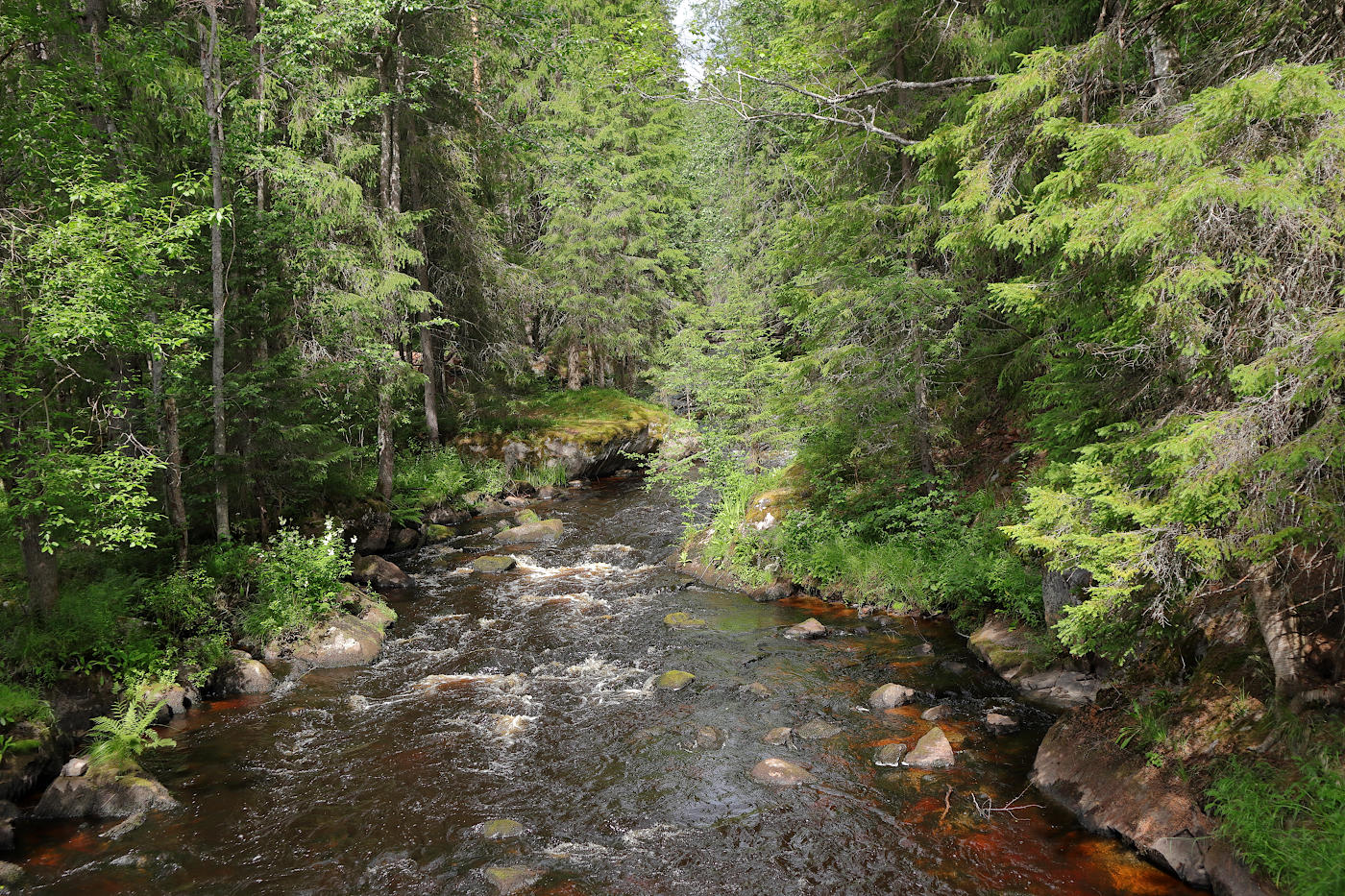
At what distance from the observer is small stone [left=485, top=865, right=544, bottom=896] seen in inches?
211

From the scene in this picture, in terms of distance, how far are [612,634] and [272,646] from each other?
4.89 m

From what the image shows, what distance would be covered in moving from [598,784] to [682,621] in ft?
15.0

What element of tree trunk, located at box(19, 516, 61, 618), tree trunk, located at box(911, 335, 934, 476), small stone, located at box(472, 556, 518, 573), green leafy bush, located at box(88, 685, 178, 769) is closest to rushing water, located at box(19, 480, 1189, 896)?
green leafy bush, located at box(88, 685, 178, 769)

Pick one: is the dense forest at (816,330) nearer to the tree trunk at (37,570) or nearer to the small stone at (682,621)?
the tree trunk at (37,570)

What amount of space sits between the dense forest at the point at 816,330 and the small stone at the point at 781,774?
9.20ft

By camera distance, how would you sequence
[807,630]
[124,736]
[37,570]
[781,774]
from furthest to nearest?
1. [807,630]
2. [37,570]
3. [124,736]
4. [781,774]

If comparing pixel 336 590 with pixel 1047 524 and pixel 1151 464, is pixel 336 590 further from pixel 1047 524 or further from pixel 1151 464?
pixel 1151 464

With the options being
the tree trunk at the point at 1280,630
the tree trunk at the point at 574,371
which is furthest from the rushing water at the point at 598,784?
the tree trunk at the point at 574,371

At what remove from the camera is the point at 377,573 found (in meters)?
13.5

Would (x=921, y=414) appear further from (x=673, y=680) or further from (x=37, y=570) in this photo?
(x=37, y=570)

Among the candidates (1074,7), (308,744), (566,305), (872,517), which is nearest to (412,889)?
(308,744)

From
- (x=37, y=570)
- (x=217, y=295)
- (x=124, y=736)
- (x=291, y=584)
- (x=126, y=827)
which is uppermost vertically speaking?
(x=217, y=295)

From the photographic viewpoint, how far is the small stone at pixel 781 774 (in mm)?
6758

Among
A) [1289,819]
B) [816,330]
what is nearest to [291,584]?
[816,330]
